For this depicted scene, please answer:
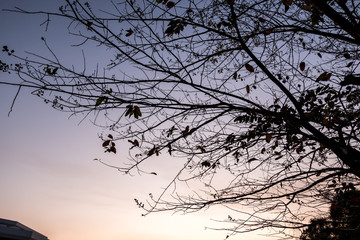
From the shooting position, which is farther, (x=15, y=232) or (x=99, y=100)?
(x=15, y=232)

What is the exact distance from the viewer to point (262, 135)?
4.50 meters

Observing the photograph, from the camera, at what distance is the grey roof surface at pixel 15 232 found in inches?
177

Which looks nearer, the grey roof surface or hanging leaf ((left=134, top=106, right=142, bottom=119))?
hanging leaf ((left=134, top=106, right=142, bottom=119))

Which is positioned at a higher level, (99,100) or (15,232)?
(99,100)

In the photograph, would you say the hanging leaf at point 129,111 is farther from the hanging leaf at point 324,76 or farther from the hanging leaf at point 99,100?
the hanging leaf at point 324,76

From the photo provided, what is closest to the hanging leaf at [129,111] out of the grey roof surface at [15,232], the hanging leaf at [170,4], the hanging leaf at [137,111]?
the hanging leaf at [137,111]

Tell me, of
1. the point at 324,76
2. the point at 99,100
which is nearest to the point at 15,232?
the point at 99,100

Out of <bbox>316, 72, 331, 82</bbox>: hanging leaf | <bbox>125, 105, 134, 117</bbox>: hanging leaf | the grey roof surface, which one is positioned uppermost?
<bbox>316, 72, 331, 82</bbox>: hanging leaf

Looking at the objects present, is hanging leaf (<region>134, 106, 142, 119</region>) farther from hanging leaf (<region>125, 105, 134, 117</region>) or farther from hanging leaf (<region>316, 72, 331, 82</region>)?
hanging leaf (<region>316, 72, 331, 82</region>)

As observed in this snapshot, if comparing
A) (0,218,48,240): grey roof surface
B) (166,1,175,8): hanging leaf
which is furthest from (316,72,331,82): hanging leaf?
(0,218,48,240): grey roof surface

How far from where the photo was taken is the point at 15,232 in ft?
15.1

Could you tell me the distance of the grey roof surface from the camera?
4.50m

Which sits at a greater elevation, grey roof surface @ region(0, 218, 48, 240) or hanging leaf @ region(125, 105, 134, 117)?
hanging leaf @ region(125, 105, 134, 117)

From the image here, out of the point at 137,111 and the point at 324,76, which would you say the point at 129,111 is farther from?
the point at 324,76
